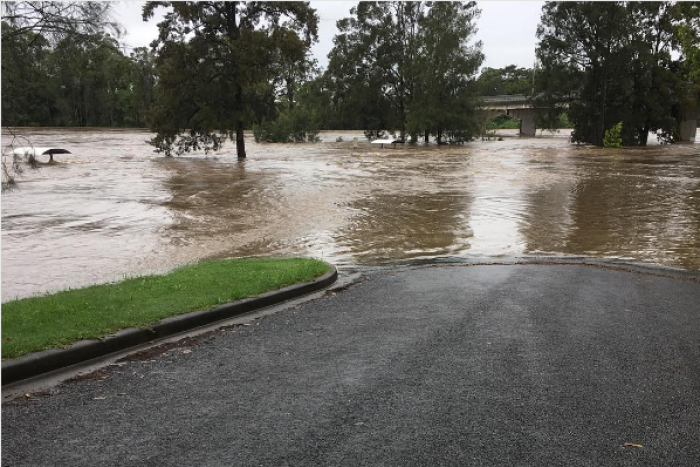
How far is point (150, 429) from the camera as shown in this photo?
457 cm

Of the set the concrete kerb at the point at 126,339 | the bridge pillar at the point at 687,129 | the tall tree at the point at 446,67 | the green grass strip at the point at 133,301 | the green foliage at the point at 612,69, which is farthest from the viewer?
the bridge pillar at the point at 687,129

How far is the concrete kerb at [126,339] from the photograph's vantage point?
5.55m

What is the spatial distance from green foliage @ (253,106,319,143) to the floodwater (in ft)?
98.6

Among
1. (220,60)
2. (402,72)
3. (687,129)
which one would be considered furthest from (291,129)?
(687,129)

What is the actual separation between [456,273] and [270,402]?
6.08 meters

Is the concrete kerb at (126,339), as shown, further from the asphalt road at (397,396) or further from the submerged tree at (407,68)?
the submerged tree at (407,68)

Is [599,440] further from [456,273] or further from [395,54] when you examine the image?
[395,54]

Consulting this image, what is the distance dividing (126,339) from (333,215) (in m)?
12.9

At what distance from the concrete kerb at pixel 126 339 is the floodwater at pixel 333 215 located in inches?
160

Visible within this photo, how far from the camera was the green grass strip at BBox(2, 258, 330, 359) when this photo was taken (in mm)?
6254

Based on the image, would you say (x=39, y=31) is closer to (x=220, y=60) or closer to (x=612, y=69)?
(x=220, y=60)

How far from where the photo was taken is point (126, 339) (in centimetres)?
642

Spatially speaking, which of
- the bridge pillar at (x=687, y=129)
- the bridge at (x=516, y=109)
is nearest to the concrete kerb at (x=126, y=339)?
the bridge at (x=516, y=109)

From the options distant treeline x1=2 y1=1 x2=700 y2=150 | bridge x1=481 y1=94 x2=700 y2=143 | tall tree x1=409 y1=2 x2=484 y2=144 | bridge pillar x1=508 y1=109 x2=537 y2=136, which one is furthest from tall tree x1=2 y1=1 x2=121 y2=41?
bridge pillar x1=508 y1=109 x2=537 y2=136
